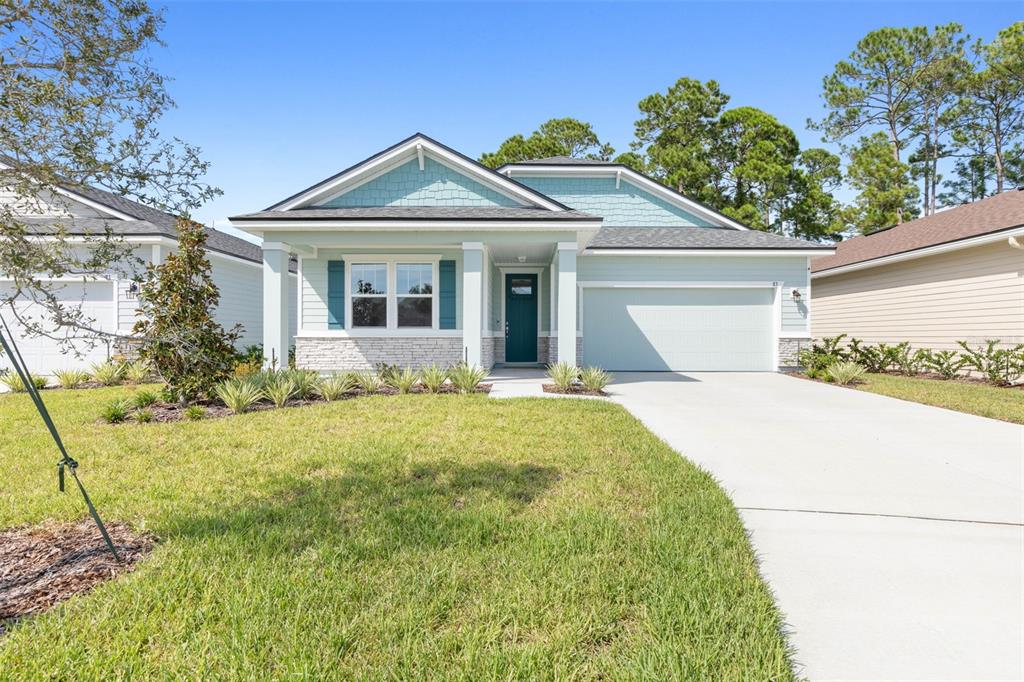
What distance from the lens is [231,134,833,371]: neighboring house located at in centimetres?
1026

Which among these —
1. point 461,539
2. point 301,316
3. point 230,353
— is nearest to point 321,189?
point 301,316

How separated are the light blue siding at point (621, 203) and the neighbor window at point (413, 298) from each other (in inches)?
222

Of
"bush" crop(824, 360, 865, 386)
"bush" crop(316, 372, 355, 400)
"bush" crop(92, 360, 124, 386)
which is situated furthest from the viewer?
"bush" crop(824, 360, 865, 386)

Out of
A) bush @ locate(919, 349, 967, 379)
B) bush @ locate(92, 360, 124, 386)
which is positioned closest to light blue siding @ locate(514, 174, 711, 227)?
bush @ locate(919, 349, 967, 379)

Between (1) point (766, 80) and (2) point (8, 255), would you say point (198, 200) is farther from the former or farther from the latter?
(1) point (766, 80)

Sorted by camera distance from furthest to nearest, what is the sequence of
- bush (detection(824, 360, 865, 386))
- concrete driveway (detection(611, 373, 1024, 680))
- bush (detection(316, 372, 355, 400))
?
bush (detection(824, 360, 865, 386)), bush (detection(316, 372, 355, 400)), concrete driveway (detection(611, 373, 1024, 680))

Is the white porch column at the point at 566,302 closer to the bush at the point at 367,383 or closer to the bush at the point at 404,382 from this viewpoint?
the bush at the point at 404,382

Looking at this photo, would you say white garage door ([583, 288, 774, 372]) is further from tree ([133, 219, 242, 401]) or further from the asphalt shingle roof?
tree ([133, 219, 242, 401])

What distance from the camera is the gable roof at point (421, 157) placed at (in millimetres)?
10859

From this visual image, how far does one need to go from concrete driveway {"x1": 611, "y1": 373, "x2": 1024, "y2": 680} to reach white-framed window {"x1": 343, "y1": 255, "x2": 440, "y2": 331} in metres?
6.34

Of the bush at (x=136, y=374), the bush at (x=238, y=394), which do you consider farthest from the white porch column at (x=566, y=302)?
the bush at (x=136, y=374)

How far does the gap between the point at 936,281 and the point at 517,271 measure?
11.0 m

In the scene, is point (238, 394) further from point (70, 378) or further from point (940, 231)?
point (940, 231)

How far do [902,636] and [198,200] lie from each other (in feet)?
15.0
